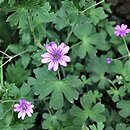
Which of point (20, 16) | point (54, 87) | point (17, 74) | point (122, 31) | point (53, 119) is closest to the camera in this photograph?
point (20, 16)

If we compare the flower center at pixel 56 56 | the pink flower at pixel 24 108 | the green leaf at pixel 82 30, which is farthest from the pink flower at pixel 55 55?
the green leaf at pixel 82 30

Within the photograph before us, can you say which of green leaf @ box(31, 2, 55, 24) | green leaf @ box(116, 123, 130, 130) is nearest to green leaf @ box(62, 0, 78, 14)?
green leaf @ box(31, 2, 55, 24)

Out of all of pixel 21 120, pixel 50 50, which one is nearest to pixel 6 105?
pixel 21 120

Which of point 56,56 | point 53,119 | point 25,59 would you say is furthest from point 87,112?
point 25,59

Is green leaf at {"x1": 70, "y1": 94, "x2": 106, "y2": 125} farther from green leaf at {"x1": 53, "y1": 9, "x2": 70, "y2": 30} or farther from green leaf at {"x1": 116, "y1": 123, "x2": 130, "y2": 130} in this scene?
green leaf at {"x1": 53, "y1": 9, "x2": 70, "y2": 30}

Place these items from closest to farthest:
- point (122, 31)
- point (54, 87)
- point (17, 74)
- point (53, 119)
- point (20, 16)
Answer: point (20, 16), point (54, 87), point (53, 119), point (122, 31), point (17, 74)

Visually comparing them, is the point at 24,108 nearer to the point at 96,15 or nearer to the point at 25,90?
the point at 25,90

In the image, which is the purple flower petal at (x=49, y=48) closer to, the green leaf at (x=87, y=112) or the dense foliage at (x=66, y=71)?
the dense foliage at (x=66, y=71)
